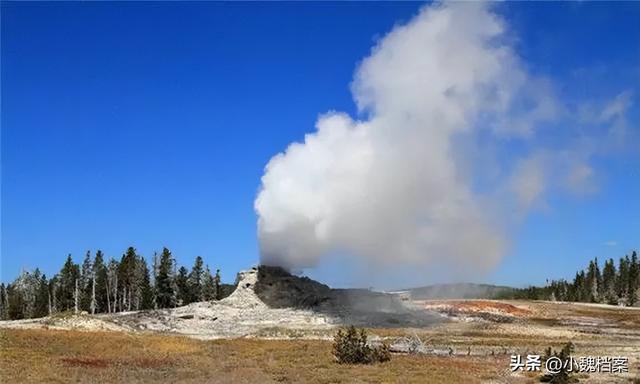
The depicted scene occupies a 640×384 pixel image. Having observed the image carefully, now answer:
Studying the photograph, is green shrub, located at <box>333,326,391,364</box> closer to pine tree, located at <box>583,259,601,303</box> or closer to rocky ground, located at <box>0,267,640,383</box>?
rocky ground, located at <box>0,267,640,383</box>

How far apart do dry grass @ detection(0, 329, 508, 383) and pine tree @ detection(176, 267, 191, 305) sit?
69.0 m

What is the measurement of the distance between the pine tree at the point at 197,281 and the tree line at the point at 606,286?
84.9 meters

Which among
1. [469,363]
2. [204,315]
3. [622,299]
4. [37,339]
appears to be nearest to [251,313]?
[204,315]

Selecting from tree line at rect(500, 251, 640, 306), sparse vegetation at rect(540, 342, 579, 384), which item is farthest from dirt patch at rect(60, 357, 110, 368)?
tree line at rect(500, 251, 640, 306)

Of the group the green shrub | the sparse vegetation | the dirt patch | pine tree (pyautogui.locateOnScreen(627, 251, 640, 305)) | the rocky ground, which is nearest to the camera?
the sparse vegetation

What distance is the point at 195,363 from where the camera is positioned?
40.8 m

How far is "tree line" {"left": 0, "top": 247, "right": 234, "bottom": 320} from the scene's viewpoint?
386 feet

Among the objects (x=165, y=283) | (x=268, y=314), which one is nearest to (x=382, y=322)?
(x=268, y=314)

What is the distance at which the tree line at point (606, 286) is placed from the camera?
143 m

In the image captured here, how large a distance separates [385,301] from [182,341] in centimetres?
3539

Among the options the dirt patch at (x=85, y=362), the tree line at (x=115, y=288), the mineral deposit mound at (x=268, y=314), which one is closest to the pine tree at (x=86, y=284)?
the tree line at (x=115, y=288)

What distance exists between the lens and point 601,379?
34.2 metres

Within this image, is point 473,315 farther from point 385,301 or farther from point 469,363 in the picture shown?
point 469,363

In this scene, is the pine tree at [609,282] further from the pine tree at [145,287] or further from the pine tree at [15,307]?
the pine tree at [15,307]
